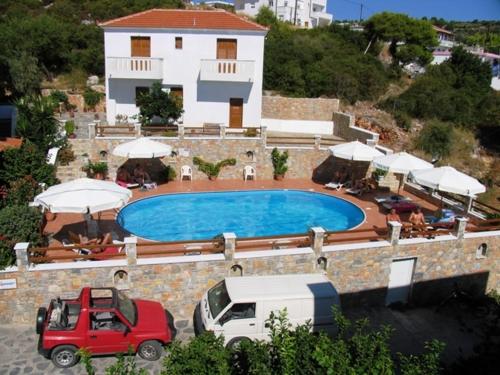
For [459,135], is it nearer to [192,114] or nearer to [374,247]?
[192,114]

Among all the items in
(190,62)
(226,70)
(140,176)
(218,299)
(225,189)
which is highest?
(190,62)

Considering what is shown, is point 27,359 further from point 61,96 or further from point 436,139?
point 436,139

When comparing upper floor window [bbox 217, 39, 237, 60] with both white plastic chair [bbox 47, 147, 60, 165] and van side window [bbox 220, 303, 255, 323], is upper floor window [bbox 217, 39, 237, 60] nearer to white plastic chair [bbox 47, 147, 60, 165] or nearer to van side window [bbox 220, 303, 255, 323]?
white plastic chair [bbox 47, 147, 60, 165]

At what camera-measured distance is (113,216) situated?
1786cm

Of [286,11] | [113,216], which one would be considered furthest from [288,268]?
[286,11]

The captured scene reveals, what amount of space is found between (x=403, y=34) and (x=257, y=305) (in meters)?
59.2

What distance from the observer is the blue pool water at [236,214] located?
59.4 feet

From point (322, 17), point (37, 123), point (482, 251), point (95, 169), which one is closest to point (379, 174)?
point (482, 251)

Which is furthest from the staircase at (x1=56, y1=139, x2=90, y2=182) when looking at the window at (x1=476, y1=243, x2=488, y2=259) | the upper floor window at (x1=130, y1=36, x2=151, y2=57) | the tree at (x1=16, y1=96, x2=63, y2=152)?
the window at (x1=476, y1=243, x2=488, y2=259)

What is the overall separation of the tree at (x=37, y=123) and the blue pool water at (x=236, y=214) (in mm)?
5004

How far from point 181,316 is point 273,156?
43.0ft

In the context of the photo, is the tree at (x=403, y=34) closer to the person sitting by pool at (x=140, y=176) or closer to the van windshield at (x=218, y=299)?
the person sitting by pool at (x=140, y=176)

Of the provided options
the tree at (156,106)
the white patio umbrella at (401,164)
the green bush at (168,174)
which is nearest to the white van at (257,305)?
the white patio umbrella at (401,164)

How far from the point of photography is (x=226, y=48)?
28.3 m
